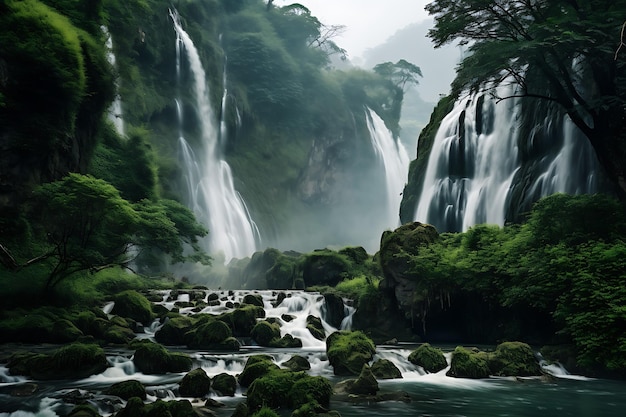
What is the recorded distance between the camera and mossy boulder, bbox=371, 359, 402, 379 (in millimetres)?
12656

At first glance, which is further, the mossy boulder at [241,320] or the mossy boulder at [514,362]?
the mossy boulder at [241,320]

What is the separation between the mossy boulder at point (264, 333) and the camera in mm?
17953

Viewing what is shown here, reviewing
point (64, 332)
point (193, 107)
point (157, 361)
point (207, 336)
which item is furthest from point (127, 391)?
point (193, 107)

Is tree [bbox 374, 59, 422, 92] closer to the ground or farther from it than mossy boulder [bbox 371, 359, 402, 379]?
farther from it

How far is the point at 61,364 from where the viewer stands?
440 inches

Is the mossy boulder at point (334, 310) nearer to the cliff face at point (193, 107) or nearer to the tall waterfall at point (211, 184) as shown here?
the cliff face at point (193, 107)

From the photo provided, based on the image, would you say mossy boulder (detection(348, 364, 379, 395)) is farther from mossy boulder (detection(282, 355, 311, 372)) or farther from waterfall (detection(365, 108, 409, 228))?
waterfall (detection(365, 108, 409, 228))

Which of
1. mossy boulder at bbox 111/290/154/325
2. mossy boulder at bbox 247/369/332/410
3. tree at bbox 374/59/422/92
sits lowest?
mossy boulder at bbox 247/369/332/410

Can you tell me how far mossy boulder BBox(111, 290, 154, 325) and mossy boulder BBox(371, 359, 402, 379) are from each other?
10684mm

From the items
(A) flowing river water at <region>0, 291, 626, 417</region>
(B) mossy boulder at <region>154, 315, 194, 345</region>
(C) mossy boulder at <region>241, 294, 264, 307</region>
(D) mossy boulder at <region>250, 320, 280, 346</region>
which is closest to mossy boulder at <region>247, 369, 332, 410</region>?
(A) flowing river water at <region>0, 291, 626, 417</region>

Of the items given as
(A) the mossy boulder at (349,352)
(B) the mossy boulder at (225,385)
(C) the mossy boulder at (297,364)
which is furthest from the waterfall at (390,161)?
(B) the mossy boulder at (225,385)

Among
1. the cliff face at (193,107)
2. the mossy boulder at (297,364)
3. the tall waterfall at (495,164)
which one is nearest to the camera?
the mossy boulder at (297,364)

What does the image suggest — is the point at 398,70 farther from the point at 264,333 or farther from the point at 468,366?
the point at 468,366

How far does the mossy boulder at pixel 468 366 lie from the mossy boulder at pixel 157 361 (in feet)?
23.0
